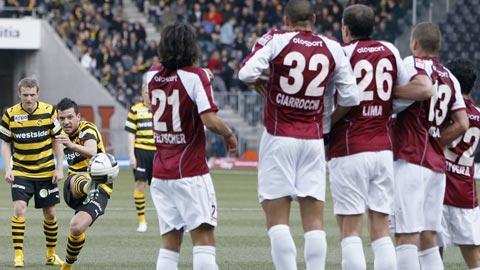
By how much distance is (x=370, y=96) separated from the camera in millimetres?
9484

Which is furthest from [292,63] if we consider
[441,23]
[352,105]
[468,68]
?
[441,23]

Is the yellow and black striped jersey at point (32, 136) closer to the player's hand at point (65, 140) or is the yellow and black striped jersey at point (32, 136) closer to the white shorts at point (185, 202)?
the player's hand at point (65, 140)

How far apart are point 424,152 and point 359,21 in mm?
1197

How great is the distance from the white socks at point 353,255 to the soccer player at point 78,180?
11.3 ft

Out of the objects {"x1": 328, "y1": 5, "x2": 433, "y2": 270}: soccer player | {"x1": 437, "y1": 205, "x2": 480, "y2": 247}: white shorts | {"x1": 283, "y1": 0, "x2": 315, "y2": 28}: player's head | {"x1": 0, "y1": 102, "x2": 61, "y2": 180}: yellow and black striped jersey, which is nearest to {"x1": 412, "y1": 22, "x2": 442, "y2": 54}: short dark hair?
{"x1": 328, "y1": 5, "x2": 433, "y2": 270}: soccer player

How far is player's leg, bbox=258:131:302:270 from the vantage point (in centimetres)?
924

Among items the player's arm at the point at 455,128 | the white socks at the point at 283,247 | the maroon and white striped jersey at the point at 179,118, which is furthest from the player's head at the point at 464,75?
the maroon and white striped jersey at the point at 179,118

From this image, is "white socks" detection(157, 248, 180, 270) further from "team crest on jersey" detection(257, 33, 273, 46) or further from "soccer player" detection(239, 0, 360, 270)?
"team crest on jersey" detection(257, 33, 273, 46)

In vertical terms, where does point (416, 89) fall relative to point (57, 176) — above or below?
above

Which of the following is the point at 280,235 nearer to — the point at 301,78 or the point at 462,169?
the point at 301,78

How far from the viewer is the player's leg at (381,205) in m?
9.48

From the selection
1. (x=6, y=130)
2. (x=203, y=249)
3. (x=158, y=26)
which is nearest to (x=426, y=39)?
(x=203, y=249)

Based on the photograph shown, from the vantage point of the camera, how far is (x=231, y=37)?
37562 mm

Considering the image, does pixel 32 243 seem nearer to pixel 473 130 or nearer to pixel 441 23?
pixel 473 130
